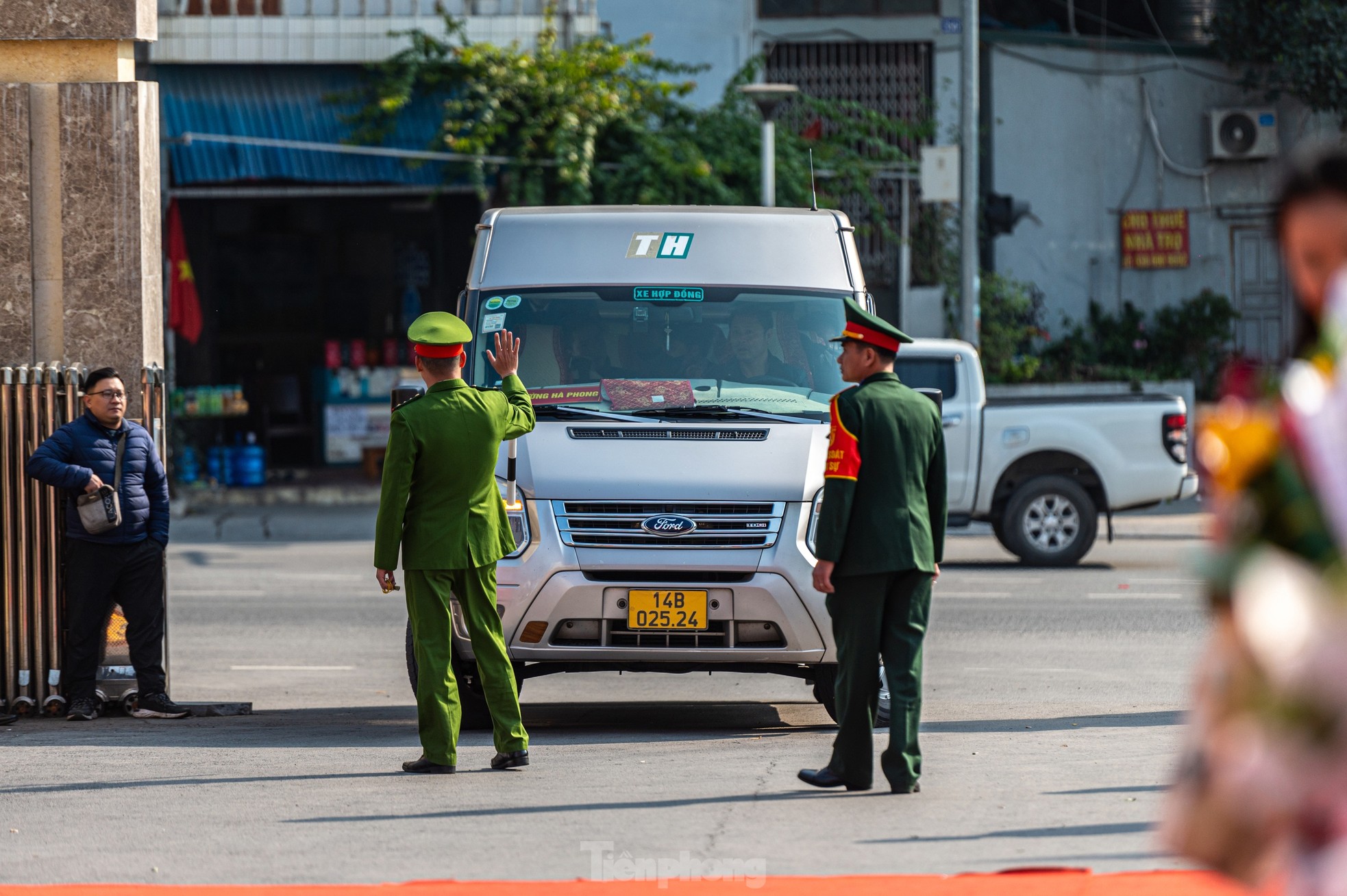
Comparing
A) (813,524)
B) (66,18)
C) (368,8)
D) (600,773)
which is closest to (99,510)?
(66,18)

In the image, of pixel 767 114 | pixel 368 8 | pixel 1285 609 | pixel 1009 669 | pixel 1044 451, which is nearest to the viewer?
pixel 1285 609

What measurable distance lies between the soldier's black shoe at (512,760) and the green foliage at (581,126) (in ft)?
46.5

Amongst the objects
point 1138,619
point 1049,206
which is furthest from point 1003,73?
point 1138,619

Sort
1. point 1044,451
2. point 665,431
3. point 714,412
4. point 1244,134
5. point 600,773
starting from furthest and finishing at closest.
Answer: point 1244,134 → point 1044,451 → point 714,412 → point 665,431 → point 600,773

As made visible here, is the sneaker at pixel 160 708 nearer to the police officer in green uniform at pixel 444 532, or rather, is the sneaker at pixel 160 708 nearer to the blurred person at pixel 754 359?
the police officer in green uniform at pixel 444 532

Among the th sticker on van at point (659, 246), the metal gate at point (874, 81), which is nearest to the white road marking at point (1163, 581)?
the th sticker on van at point (659, 246)

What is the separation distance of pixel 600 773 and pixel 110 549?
3.35m

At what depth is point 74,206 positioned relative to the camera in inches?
376

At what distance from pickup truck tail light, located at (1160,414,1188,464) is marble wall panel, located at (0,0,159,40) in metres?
9.79

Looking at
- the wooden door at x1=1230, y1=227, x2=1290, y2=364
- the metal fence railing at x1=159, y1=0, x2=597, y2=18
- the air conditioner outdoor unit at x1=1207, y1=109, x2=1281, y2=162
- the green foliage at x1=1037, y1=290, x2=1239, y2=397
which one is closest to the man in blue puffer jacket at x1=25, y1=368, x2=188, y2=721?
the metal fence railing at x1=159, y1=0, x2=597, y2=18

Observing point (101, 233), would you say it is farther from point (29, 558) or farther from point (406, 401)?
point (406, 401)

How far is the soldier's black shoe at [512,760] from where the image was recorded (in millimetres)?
7219

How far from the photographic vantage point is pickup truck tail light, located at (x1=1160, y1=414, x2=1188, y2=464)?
51.5ft

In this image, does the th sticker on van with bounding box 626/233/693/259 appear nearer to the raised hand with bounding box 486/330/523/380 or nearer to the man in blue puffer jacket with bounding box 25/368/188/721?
the raised hand with bounding box 486/330/523/380
